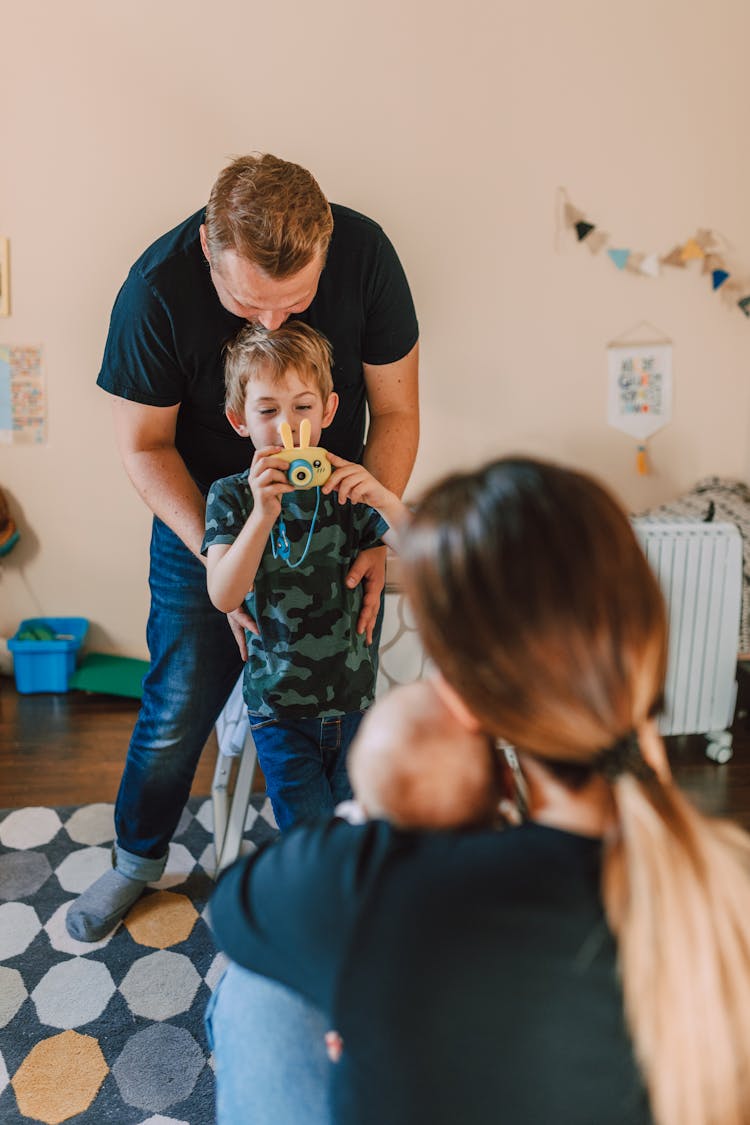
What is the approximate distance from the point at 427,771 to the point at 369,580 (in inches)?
32.2

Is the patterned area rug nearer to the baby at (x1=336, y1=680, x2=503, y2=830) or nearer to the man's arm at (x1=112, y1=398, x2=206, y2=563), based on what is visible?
the man's arm at (x1=112, y1=398, x2=206, y2=563)

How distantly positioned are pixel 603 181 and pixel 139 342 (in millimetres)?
1766

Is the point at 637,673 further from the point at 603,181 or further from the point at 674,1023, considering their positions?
the point at 603,181

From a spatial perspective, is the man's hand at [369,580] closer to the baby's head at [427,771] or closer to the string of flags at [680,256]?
the baby's head at [427,771]

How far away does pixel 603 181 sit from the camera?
2.70 metres

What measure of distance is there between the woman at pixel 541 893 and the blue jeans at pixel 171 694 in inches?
38.5

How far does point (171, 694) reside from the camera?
164 cm

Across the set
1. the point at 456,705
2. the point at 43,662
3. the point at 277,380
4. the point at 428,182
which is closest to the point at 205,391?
the point at 277,380

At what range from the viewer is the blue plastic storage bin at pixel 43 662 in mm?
2729

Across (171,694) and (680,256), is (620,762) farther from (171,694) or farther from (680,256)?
(680,256)

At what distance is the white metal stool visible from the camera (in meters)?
1.78

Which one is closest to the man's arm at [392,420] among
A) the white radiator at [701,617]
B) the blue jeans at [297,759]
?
the blue jeans at [297,759]

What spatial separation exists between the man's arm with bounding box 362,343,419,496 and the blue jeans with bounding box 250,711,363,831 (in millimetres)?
440

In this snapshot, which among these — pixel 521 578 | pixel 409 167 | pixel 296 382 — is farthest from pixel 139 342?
pixel 409 167
